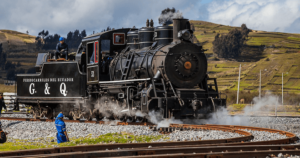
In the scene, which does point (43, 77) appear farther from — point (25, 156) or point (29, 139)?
point (25, 156)

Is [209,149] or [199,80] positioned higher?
[199,80]

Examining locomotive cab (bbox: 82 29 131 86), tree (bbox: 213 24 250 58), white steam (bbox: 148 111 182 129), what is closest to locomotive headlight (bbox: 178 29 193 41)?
white steam (bbox: 148 111 182 129)

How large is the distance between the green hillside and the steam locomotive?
4914cm

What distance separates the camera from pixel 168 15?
627 inches

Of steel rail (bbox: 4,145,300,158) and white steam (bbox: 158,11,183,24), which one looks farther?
white steam (bbox: 158,11,183,24)

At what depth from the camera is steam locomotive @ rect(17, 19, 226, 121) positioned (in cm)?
1441

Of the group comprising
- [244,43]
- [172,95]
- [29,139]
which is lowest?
[29,139]

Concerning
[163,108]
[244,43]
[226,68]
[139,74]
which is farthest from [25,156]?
[244,43]

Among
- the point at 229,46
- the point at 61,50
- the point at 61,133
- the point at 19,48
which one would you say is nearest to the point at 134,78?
the point at 61,133

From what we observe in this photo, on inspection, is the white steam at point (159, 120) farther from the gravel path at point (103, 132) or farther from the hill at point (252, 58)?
the hill at point (252, 58)

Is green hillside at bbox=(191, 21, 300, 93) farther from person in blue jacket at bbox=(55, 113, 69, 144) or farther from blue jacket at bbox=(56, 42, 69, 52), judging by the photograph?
person in blue jacket at bbox=(55, 113, 69, 144)

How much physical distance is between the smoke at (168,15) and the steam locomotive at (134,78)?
0.32 meters

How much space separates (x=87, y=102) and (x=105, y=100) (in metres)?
1.18

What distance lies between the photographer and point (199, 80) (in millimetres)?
15227
